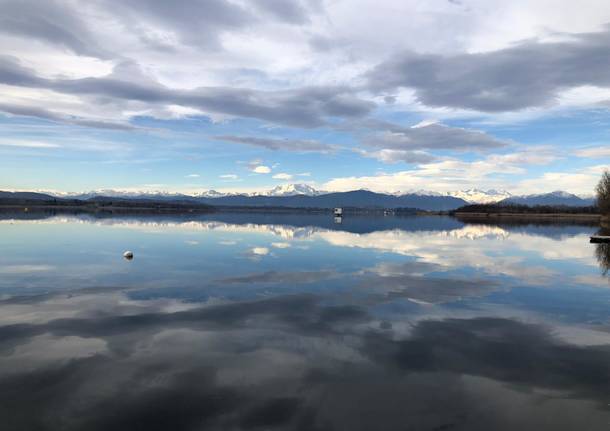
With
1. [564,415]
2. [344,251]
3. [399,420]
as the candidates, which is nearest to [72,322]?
[399,420]

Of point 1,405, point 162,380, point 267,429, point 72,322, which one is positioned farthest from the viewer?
point 72,322

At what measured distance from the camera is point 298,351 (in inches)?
496

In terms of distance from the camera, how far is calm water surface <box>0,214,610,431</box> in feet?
29.3

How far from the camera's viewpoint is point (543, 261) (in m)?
34.8

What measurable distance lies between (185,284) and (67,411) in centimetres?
1340

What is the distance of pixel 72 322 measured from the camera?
1502cm

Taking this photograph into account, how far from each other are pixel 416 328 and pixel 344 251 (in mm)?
23873

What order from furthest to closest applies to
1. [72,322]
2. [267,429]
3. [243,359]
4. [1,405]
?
[72,322], [243,359], [1,405], [267,429]

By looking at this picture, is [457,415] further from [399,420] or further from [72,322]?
[72,322]

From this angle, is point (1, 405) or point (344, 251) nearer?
point (1, 405)

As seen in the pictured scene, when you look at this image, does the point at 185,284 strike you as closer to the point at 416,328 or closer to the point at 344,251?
the point at 416,328

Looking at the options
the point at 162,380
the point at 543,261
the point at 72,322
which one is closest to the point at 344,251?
the point at 543,261

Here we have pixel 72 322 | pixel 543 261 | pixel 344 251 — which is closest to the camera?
pixel 72 322

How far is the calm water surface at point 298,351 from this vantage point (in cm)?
892
